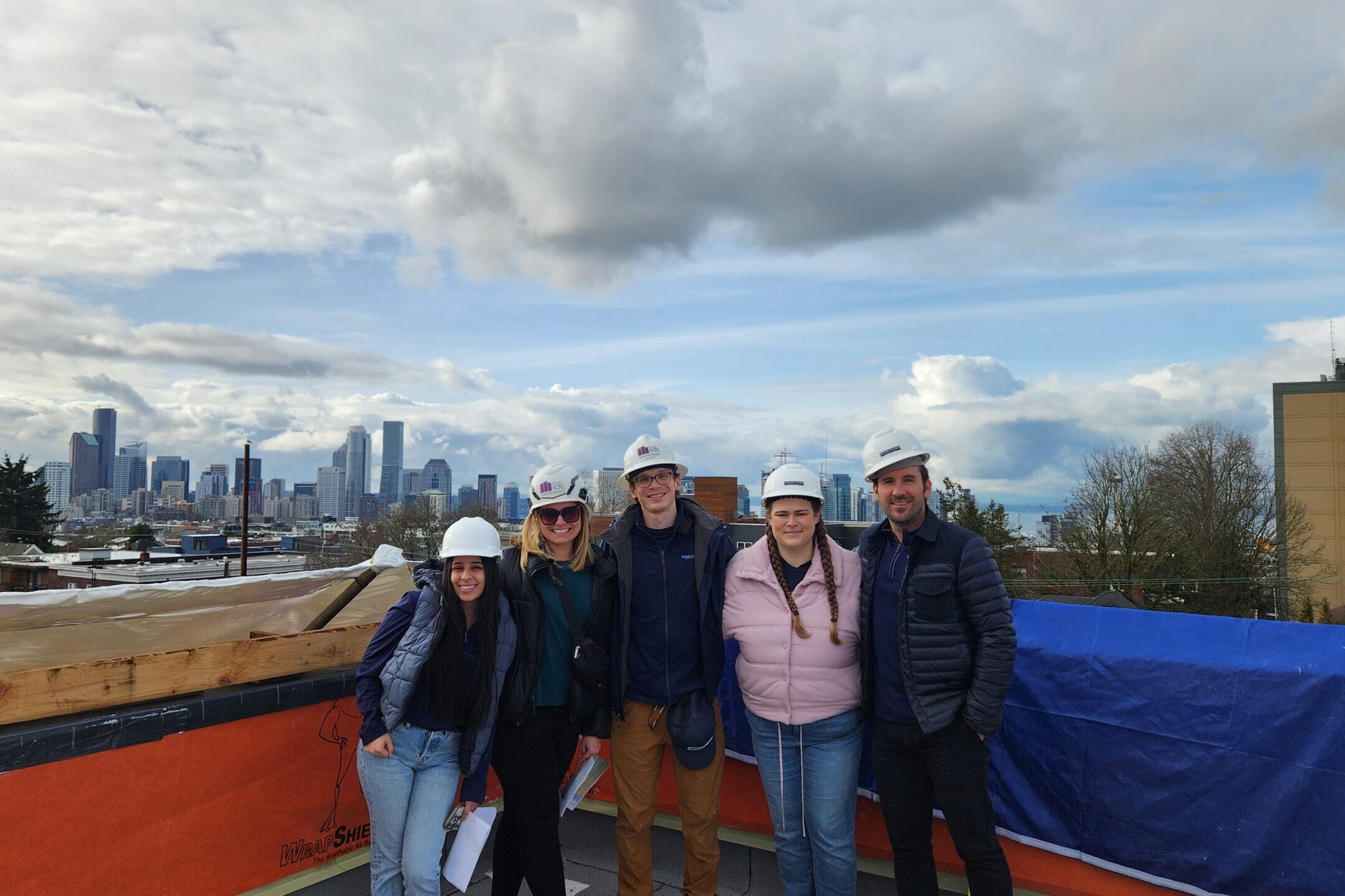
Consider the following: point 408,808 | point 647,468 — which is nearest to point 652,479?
point 647,468

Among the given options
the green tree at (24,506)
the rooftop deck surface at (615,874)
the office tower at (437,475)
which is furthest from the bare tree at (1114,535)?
the office tower at (437,475)

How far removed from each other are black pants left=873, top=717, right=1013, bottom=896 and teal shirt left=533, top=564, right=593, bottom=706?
128 centimetres

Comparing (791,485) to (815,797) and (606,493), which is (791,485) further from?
(606,493)

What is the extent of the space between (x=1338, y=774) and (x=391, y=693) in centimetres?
352

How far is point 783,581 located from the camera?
341 cm

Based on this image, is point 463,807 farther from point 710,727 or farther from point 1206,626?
point 1206,626

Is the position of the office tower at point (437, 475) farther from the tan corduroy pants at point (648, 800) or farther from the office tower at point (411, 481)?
the tan corduroy pants at point (648, 800)

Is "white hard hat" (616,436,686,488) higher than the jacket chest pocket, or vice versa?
"white hard hat" (616,436,686,488)

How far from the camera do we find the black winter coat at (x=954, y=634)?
A: 3006mm

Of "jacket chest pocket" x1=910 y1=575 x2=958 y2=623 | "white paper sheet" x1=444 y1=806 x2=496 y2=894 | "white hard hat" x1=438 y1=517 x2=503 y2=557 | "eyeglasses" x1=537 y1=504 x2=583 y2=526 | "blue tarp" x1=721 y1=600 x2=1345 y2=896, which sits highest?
"eyeglasses" x1=537 y1=504 x2=583 y2=526

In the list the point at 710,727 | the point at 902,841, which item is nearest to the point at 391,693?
the point at 710,727

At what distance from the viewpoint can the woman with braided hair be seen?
335 cm

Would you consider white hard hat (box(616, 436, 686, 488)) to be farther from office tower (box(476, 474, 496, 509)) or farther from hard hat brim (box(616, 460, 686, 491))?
office tower (box(476, 474, 496, 509))

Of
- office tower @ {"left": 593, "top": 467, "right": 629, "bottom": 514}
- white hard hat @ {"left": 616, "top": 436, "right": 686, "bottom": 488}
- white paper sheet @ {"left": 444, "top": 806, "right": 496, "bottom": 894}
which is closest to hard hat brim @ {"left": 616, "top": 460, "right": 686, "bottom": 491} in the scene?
white hard hat @ {"left": 616, "top": 436, "right": 686, "bottom": 488}
